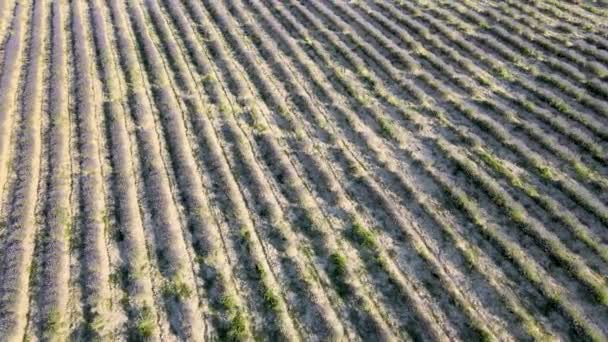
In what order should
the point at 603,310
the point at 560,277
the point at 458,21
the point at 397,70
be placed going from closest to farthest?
1. the point at 603,310
2. the point at 560,277
3. the point at 397,70
4. the point at 458,21

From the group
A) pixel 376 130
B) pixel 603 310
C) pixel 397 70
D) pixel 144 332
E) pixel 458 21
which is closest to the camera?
pixel 144 332

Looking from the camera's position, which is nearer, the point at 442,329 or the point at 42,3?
the point at 442,329

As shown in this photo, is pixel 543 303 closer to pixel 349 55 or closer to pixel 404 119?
pixel 404 119

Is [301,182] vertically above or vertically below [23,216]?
below

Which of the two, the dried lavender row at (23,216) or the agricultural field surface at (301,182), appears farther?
the agricultural field surface at (301,182)

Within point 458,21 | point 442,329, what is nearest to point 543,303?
point 442,329

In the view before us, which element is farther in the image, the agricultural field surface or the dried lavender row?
the agricultural field surface

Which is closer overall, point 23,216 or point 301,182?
point 23,216
